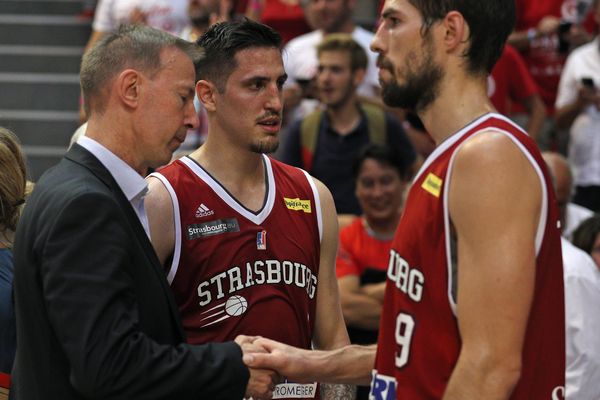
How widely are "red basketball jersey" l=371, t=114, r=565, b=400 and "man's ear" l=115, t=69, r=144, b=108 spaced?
834 millimetres

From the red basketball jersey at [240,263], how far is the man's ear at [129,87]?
660mm

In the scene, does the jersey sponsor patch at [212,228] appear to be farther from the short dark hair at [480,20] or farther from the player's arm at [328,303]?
the short dark hair at [480,20]

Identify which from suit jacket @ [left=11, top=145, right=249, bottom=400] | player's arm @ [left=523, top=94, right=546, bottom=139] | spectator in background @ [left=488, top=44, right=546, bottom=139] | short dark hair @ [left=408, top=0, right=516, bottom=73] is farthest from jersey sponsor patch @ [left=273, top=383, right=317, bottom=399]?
player's arm @ [left=523, top=94, right=546, bottom=139]

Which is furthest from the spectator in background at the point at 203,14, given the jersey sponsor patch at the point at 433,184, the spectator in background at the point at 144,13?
the jersey sponsor patch at the point at 433,184

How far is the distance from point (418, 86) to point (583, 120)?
5181mm

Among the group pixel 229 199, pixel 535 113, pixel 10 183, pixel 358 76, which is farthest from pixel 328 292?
pixel 535 113

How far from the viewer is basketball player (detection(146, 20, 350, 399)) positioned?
3.43 metres

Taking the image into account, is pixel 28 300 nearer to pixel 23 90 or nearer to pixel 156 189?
pixel 156 189

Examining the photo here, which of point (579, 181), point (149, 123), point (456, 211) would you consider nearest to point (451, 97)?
point (456, 211)

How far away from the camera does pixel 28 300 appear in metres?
2.71

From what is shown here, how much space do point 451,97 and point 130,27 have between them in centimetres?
100

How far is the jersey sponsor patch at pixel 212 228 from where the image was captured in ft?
11.3

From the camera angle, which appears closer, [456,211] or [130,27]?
[456,211]

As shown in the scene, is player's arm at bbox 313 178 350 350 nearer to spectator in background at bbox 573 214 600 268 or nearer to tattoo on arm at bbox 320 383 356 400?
tattoo on arm at bbox 320 383 356 400
